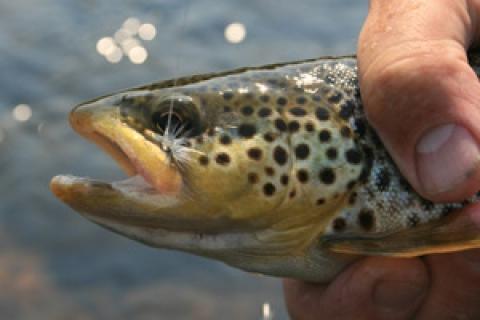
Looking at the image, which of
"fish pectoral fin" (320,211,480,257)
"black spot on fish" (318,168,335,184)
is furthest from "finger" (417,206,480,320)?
"black spot on fish" (318,168,335,184)

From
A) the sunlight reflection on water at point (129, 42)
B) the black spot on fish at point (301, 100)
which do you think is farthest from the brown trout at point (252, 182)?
the sunlight reflection on water at point (129, 42)

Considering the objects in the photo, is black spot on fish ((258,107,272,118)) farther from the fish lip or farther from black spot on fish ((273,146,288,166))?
the fish lip

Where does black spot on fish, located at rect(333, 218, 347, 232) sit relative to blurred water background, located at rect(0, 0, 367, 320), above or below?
above

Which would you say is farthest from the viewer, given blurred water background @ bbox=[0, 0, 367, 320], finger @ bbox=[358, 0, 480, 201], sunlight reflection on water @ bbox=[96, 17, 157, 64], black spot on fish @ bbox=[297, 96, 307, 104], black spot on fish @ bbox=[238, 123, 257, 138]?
sunlight reflection on water @ bbox=[96, 17, 157, 64]

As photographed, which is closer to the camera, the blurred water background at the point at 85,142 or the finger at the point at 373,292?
the finger at the point at 373,292

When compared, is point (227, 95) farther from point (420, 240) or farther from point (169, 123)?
point (420, 240)

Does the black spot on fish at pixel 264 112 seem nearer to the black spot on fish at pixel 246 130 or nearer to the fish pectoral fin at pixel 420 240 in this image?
the black spot on fish at pixel 246 130
